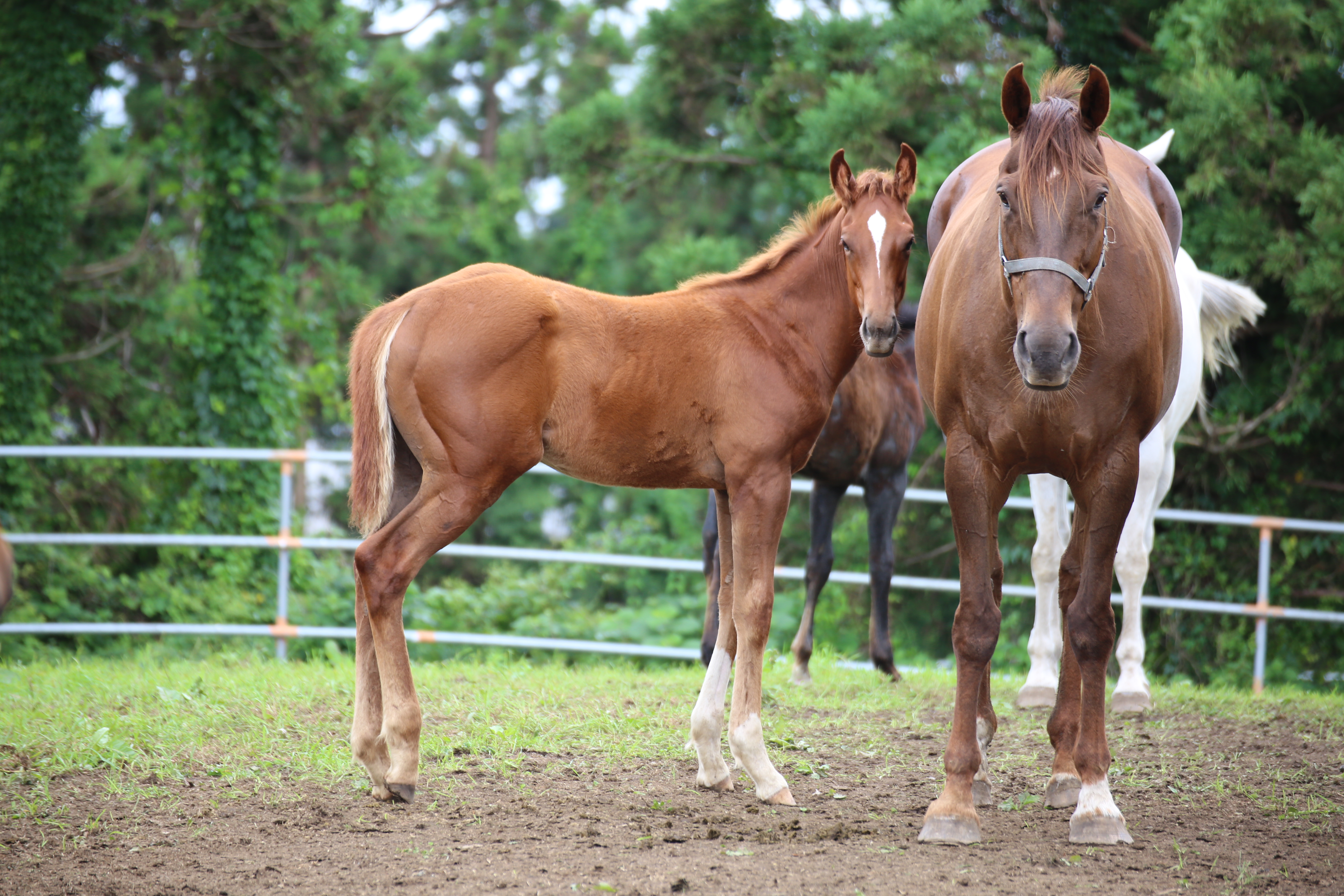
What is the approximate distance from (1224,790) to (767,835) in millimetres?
2054

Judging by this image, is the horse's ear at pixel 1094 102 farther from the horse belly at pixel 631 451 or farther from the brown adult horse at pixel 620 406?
the horse belly at pixel 631 451

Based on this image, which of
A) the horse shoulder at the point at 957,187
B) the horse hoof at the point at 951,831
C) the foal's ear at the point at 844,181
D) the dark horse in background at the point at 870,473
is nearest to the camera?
the horse hoof at the point at 951,831

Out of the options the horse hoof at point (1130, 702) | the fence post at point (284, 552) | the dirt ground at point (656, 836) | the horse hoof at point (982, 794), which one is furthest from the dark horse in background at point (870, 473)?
the fence post at point (284, 552)

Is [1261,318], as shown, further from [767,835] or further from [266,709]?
[266,709]

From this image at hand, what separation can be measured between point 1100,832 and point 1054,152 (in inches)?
86.2

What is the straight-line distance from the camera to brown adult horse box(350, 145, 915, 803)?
3.75 m

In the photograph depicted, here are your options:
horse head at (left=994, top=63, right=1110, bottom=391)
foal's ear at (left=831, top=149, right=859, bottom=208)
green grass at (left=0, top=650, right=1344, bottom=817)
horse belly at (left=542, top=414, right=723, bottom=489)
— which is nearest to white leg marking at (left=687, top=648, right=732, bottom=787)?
green grass at (left=0, top=650, right=1344, bottom=817)

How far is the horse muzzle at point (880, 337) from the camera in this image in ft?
12.9

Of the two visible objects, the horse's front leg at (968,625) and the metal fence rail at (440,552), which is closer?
the horse's front leg at (968,625)

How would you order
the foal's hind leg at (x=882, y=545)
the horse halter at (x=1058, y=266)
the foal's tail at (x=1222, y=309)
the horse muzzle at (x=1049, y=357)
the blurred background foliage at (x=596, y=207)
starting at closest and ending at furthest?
the horse muzzle at (x=1049, y=357) → the horse halter at (x=1058, y=266) → the foal's hind leg at (x=882, y=545) → the foal's tail at (x=1222, y=309) → the blurred background foliage at (x=596, y=207)

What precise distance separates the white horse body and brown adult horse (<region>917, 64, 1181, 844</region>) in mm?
2040

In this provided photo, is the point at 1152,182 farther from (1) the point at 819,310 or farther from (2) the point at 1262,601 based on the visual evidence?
(2) the point at 1262,601

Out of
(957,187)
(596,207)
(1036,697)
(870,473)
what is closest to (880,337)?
(957,187)

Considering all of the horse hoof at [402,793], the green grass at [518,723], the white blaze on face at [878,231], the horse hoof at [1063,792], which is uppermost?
the white blaze on face at [878,231]
